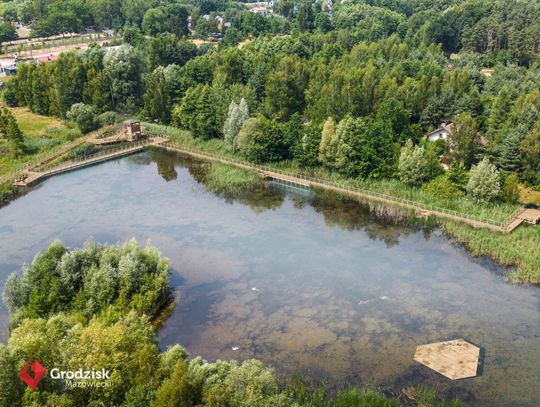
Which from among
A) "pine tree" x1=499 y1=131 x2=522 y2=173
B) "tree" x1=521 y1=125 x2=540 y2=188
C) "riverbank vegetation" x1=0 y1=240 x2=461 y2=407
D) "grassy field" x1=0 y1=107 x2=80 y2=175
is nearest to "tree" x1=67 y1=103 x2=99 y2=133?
"grassy field" x1=0 y1=107 x2=80 y2=175

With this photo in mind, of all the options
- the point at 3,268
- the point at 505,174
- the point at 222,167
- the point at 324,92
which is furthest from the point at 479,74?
the point at 3,268

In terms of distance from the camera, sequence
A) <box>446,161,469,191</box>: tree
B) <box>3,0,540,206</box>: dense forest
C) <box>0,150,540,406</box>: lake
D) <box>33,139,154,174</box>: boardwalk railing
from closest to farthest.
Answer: <box>0,150,540,406</box>: lake < <box>446,161,469,191</box>: tree < <box>3,0,540,206</box>: dense forest < <box>33,139,154,174</box>: boardwalk railing

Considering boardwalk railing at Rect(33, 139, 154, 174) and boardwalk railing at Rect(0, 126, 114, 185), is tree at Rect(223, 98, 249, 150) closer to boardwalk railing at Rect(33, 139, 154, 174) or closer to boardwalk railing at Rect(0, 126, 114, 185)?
boardwalk railing at Rect(33, 139, 154, 174)

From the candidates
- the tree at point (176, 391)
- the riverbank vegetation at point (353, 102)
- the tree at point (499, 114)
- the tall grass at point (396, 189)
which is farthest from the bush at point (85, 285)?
the tree at point (499, 114)

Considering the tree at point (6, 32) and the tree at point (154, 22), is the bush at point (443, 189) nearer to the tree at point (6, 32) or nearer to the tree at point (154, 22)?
the tree at point (154, 22)

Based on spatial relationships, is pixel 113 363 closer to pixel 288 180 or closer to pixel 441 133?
pixel 288 180

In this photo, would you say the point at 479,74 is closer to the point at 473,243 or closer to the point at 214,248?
the point at 473,243
